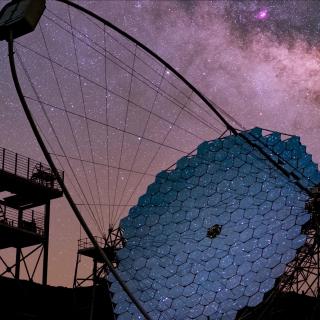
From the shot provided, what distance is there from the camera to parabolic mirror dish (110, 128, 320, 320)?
1575 cm

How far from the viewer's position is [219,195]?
1858 cm

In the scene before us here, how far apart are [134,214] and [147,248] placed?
1.26 m

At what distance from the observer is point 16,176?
2969 cm

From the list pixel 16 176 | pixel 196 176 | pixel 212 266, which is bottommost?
pixel 212 266

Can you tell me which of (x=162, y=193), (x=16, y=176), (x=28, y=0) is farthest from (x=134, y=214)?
(x=16, y=176)

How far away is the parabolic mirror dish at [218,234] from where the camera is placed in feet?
51.7

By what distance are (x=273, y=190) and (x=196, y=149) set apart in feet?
9.99

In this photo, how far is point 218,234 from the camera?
17.9 m

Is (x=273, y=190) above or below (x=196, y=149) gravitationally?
below

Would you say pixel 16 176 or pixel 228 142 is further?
pixel 16 176

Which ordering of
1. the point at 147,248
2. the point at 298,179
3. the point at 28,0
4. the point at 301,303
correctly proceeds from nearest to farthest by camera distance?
the point at 28,0, the point at 298,179, the point at 147,248, the point at 301,303

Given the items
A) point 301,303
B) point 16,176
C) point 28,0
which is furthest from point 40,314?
point 28,0

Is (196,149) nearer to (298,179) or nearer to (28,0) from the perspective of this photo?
(298,179)

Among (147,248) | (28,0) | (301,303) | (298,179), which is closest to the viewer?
(28,0)
